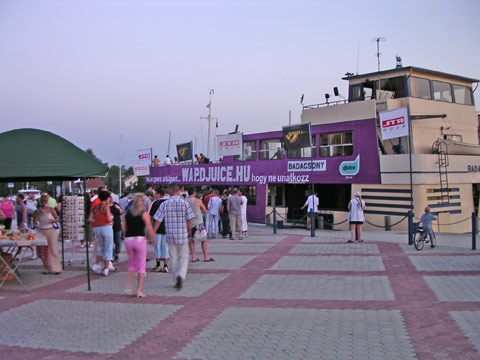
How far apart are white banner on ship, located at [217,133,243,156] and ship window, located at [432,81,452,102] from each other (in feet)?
30.3

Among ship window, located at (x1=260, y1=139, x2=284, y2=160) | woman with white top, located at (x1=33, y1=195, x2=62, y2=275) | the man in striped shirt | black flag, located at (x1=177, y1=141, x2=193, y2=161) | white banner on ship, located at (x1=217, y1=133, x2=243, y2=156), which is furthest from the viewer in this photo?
black flag, located at (x1=177, y1=141, x2=193, y2=161)

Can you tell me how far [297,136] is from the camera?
58.9ft

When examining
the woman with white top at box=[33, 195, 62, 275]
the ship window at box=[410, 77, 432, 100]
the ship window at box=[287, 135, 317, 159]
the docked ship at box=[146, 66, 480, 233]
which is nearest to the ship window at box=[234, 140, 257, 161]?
the docked ship at box=[146, 66, 480, 233]

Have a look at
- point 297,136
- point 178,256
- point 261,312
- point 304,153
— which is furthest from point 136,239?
point 304,153

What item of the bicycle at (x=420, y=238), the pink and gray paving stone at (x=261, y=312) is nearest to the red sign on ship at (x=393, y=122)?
the bicycle at (x=420, y=238)

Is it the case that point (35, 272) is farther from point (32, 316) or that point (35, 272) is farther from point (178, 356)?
point (178, 356)

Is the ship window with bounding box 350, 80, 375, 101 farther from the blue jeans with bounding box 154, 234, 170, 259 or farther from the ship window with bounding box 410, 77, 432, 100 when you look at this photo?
the blue jeans with bounding box 154, 234, 170, 259

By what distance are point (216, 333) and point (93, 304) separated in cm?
269

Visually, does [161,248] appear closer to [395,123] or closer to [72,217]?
[72,217]

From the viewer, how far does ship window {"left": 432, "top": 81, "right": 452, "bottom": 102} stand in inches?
825

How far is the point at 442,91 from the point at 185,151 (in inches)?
535

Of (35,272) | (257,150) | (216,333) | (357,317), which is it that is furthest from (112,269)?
(257,150)

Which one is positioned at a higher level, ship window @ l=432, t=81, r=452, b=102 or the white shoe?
ship window @ l=432, t=81, r=452, b=102

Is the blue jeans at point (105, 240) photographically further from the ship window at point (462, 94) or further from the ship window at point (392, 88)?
the ship window at point (462, 94)
